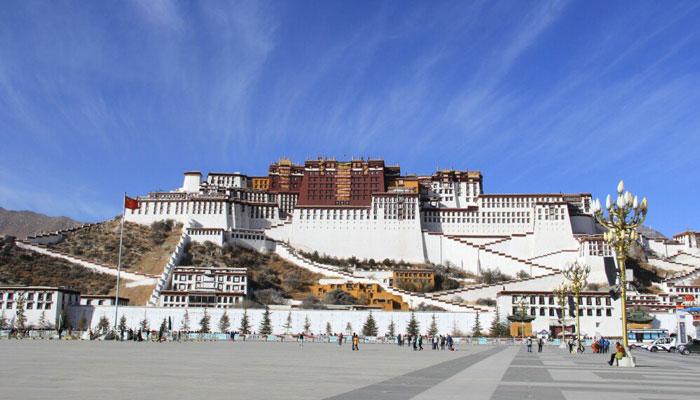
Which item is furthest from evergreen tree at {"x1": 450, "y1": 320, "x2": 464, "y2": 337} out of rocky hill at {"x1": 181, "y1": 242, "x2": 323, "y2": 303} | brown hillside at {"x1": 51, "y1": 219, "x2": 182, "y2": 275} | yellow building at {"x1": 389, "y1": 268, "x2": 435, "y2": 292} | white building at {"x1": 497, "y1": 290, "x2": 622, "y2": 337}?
brown hillside at {"x1": 51, "y1": 219, "x2": 182, "y2": 275}

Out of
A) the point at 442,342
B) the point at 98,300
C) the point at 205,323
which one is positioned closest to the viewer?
the point at 442,342

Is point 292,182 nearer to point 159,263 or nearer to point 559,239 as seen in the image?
point 159,263

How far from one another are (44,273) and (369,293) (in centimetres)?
4294

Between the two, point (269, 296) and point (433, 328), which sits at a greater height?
point (269, 296)

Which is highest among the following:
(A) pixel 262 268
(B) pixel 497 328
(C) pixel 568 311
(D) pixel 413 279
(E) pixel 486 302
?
(A) pixel 262 268

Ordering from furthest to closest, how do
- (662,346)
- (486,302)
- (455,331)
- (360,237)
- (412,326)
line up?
(360,237) → (486,302) → (455,331) → (412,326) → (662,346)

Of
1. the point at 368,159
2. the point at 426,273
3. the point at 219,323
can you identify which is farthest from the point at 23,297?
the point at 368,159

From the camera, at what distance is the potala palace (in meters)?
87.6

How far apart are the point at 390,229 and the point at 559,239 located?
27436 millimetres

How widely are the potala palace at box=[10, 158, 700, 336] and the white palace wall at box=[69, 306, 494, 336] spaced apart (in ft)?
38.4

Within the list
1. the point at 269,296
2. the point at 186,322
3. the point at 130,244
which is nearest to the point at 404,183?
the point at 269,296

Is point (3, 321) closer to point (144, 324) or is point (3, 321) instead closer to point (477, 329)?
point (144, 324)

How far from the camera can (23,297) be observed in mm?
65125

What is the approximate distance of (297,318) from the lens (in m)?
65.6
